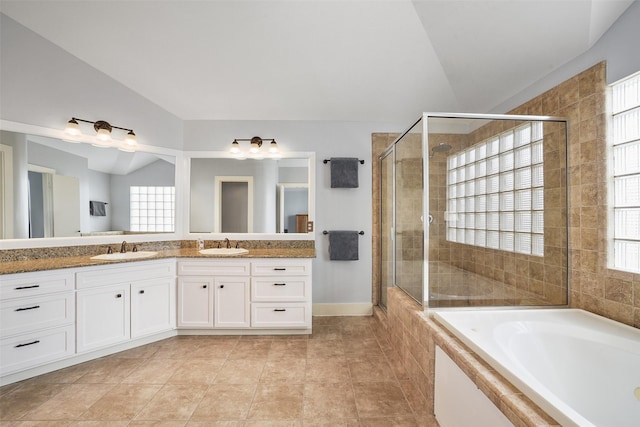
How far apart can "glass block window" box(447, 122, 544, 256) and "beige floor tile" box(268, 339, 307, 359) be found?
1.55 m

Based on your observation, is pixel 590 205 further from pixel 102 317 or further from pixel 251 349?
pixel 102 317

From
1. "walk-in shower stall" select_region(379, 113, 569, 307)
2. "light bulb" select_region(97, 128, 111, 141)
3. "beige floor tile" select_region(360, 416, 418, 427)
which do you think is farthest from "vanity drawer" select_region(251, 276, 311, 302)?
"light bulb" select_region(97, 128, 111, 141)

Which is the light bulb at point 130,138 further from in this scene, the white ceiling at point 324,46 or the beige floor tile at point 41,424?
the beige floor tile at point 41,424

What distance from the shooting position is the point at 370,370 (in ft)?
6.90

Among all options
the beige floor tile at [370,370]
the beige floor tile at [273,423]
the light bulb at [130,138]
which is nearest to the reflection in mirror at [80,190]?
the light bulb at [130,138]

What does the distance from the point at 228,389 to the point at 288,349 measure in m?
0.66

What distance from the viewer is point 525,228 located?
2.07 m

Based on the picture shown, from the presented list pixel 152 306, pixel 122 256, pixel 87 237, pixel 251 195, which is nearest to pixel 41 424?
pixel 152 306

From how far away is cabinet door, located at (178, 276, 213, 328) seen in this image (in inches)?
106

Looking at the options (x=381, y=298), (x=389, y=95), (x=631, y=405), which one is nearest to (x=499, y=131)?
(x=389, y=95)

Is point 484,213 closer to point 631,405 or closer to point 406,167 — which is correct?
point 406,167

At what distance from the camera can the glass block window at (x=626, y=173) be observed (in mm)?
1521

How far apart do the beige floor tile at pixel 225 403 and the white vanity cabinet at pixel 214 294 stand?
794 mm

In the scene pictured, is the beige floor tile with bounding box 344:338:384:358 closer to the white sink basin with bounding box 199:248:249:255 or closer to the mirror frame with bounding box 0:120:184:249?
the white sink basin with bounding box 199:248:249:255
